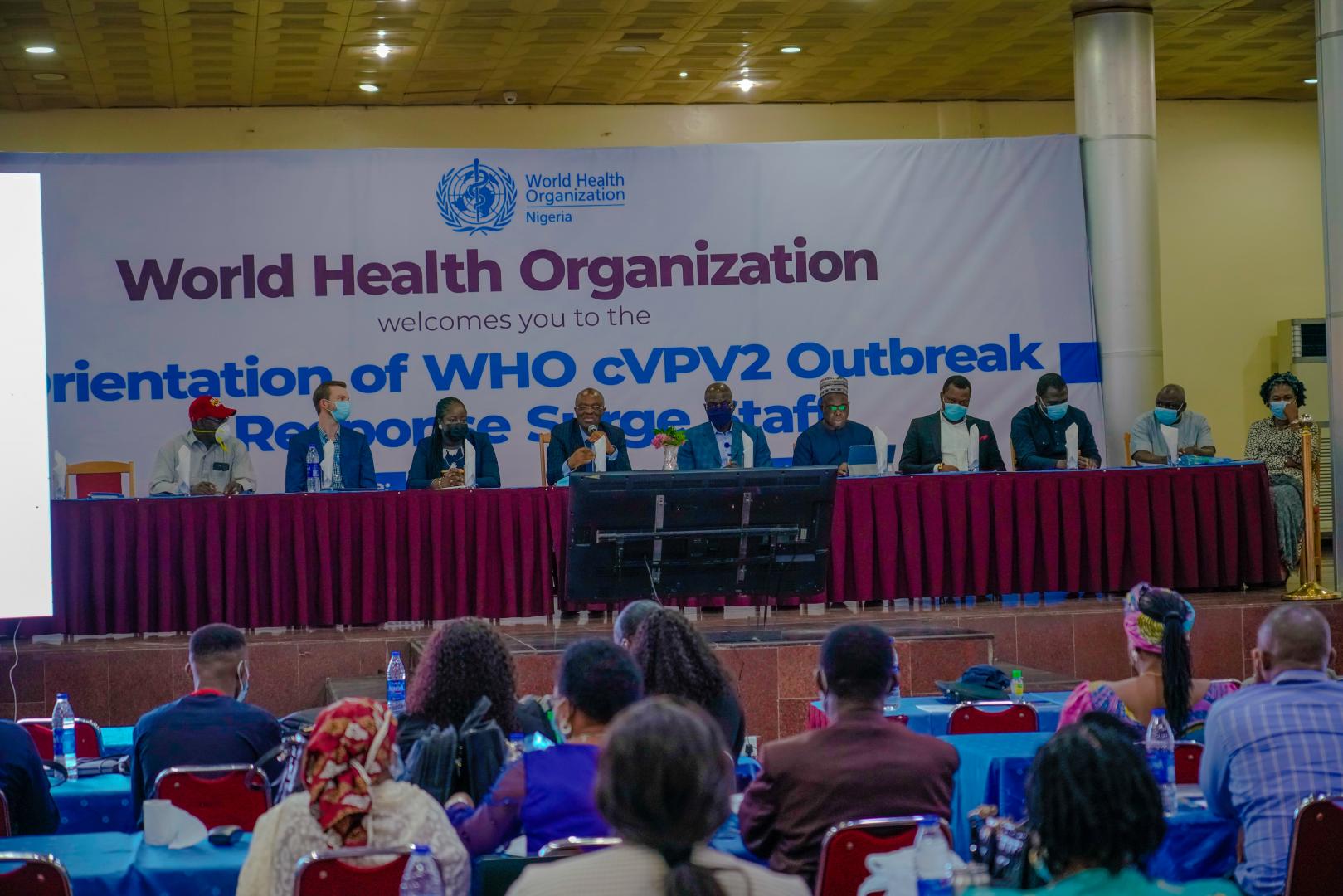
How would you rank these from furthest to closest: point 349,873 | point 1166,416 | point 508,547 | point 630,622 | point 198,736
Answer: point 1166,416 < point 508,547 < point 630,622 < point 198,736 < point 349,873

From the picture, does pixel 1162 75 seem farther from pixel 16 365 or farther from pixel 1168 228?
pixel 16 365

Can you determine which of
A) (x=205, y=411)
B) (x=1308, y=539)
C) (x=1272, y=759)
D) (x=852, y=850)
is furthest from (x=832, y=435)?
(x=852, y=850)

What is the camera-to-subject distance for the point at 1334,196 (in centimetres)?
966

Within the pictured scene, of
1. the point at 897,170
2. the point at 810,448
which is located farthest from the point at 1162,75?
the point at 810,448

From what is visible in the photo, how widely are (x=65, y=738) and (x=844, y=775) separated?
269 centimetres

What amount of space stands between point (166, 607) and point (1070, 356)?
6886 millimetres

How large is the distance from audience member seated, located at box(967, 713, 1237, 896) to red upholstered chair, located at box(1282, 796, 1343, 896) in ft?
3.08

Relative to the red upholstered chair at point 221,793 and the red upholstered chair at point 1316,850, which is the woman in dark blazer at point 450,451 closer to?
the red upholstered chair at point 221,793

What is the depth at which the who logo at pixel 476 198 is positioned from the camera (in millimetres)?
11602

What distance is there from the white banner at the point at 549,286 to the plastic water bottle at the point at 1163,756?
780 centimetres

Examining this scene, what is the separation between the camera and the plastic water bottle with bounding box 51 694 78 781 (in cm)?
467

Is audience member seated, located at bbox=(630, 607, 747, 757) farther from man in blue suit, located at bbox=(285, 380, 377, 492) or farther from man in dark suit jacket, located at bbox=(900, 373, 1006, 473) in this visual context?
man in dark suit jacket, located at bbox=(900, 373, 1006, 473)

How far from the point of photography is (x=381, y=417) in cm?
1155

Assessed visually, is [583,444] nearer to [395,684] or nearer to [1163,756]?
[395,684]
